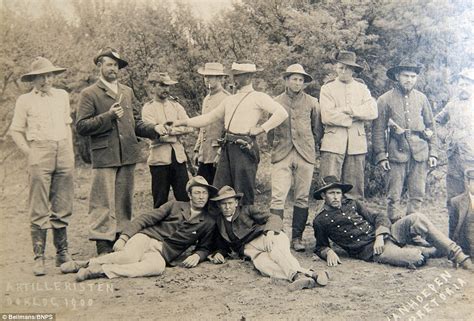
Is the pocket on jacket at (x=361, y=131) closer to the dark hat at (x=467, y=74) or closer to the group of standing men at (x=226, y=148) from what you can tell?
the group of standing men at (x=226, y=148)

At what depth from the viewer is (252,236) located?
16.4 ft

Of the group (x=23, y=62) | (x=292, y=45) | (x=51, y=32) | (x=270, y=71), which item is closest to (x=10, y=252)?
(x=23, y=62)

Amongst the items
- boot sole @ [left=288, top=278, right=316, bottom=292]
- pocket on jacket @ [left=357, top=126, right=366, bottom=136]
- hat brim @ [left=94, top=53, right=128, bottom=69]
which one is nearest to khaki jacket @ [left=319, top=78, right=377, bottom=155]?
pocket on jacket @ [left=357, top=126, right=366, bottom=136]

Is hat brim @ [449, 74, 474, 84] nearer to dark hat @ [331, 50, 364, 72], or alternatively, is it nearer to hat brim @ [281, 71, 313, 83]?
dark hat @ [331, 50, 364, 72]

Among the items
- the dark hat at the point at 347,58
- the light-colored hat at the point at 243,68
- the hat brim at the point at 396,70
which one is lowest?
the hat brim at the point at 396,70

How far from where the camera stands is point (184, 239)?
4.98m

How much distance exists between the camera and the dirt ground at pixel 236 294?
4551mm

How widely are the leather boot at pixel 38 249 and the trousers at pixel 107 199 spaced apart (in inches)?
16.9

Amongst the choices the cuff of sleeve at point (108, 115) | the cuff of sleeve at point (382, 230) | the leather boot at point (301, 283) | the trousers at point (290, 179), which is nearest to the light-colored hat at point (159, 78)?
the cuff of sleeve at point (108, 115)

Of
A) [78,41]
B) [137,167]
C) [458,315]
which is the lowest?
[458,315]

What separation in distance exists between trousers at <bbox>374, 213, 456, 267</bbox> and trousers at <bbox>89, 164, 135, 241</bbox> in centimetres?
248

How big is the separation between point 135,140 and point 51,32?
1.47 meters

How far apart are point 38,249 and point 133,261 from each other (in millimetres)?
893

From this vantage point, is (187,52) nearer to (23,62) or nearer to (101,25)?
(101,25)
